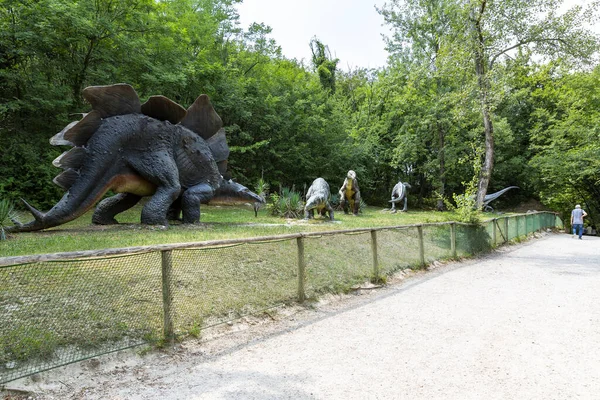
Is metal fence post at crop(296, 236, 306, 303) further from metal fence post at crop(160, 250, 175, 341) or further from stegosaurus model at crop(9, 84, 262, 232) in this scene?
stegosaurus model at crop(9, 84, 262, 232)

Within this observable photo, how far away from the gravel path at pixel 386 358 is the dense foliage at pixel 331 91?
740 cm

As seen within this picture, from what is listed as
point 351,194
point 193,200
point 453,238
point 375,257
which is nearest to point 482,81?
point 351,194

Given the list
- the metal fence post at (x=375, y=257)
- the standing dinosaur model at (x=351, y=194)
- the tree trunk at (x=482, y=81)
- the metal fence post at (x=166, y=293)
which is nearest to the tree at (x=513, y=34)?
the tree trunk at (x=482, y=81)

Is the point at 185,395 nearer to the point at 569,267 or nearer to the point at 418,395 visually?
the point at 418,395

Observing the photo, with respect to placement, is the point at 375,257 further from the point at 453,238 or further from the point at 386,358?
the point at 453,238

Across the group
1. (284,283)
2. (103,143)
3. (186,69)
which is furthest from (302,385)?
(186,69)

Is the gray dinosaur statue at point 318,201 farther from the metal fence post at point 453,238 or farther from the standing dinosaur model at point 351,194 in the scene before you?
the metal fence post at point 453,238

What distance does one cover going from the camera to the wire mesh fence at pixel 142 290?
3068 mm

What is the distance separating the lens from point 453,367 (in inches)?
128

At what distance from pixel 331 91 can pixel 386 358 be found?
29.7 m

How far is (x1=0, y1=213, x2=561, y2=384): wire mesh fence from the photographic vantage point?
3068 mm

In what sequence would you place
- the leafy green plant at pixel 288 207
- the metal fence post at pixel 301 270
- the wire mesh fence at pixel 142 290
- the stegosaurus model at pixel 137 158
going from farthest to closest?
the leafy green plant at pixel 288 207
the stegosaurus model at pixel 137 158
the metal fence post at pixel 301 270
the wire mesh fence at pixel 142 290

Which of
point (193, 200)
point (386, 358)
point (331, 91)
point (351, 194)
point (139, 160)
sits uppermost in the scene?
point (331, 91)

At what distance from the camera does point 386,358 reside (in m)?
3.46
